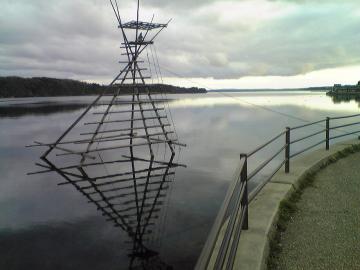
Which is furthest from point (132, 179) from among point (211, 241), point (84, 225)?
point (211, 241)

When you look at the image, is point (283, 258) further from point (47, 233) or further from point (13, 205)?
point (13, 205)

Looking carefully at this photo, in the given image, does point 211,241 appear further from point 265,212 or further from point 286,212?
point 286,212

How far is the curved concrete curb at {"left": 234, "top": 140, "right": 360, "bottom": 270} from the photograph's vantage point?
483 cm

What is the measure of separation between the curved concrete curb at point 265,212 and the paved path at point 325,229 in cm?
30

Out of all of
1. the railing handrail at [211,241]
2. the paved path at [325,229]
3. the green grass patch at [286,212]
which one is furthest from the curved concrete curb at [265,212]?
the railing handrail at [211,241]

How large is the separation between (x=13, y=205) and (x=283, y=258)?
32.3ft

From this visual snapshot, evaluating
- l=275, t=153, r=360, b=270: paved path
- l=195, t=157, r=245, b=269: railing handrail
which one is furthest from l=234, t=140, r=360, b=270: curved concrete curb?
l=195, t=157, r=245, b=269: railing handrail

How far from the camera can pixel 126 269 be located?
722cm

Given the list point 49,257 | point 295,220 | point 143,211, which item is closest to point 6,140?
point 143,211

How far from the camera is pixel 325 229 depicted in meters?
6.04

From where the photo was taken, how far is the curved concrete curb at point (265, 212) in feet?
15.8

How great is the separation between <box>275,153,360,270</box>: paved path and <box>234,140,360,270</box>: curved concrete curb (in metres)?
0.30

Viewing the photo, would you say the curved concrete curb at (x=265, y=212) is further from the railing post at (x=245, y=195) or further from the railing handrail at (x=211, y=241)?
the railing handrail at (x=211, y=241)

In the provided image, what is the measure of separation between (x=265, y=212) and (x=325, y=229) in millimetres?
1035
